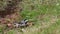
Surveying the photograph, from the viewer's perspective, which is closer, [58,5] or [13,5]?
[58,5]

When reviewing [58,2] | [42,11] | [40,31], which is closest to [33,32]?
[40,31]

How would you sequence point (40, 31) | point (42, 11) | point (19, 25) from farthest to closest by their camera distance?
point (42, 11) → point (19, 25) → point (40, 31)

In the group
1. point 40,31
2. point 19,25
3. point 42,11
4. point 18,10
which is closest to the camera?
point 40,31

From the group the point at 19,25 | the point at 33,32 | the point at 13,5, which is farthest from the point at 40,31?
the point at 13,5

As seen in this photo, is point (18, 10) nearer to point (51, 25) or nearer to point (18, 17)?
point (18, 17)

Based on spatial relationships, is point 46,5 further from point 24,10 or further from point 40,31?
point 40,31

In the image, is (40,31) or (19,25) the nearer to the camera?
(40,31)
